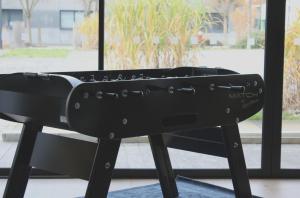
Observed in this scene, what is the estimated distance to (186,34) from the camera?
4.36 meters

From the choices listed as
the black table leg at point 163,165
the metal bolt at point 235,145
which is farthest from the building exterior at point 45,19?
the metal bolt at point 235,145

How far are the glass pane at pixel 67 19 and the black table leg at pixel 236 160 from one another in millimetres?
1753

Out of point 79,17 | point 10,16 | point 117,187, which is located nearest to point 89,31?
point 79,17

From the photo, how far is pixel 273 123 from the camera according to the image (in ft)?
14.3

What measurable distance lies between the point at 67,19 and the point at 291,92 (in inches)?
77.3

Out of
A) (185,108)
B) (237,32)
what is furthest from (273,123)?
(185,108)

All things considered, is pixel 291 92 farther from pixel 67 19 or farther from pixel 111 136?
pixel 111 136

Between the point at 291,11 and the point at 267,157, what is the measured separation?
123 cm

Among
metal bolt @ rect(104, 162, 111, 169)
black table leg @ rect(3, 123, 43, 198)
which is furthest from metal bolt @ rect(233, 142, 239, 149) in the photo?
black table leg @ rect(3, 123, 43, 198)

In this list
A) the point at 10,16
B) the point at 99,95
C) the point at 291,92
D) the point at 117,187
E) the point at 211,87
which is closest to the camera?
the point at 99,95

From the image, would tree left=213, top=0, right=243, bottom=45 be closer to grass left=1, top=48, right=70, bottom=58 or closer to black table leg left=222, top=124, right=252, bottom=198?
grass left=1, top=48, right=70, bottom=58

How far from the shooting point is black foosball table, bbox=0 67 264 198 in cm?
247

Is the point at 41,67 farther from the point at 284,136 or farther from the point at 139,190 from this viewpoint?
the point at 284,136

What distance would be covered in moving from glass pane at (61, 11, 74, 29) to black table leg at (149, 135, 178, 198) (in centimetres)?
130
